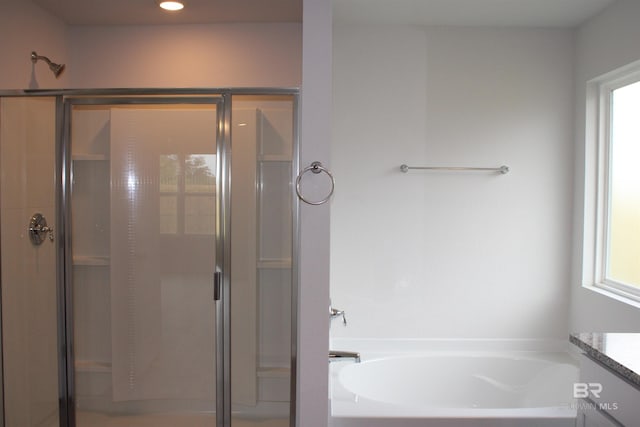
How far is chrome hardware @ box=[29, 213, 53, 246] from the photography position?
2516 mm

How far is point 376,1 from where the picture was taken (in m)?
2.56

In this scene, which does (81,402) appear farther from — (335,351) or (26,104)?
(26,104)

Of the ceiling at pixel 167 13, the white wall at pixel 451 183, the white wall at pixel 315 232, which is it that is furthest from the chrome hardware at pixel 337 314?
the ceiling at pixel 167 13

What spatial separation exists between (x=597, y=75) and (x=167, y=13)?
2.37m

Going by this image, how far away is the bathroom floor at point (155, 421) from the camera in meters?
2.43

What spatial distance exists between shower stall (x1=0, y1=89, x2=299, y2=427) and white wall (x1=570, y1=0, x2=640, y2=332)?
1623 mm

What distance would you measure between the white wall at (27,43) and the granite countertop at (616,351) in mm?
2794

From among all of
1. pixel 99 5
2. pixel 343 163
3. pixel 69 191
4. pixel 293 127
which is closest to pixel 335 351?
pixel 343 163

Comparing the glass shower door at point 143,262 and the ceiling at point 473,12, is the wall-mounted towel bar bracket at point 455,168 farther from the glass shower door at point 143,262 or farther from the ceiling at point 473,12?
the glass shower door at point 143,262

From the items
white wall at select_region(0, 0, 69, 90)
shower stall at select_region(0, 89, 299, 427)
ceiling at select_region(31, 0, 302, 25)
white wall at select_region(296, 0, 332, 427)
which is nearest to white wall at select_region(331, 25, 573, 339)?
ceiling at select_region(31, 0, 302, 25)

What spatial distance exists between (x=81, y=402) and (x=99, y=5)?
82.0 inches

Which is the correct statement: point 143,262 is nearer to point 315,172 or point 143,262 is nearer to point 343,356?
point 315,172

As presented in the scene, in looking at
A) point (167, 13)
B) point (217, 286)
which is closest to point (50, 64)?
point (167, 13)

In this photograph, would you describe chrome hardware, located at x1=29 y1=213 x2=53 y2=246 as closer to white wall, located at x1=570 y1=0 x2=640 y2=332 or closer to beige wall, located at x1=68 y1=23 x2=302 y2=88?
beige wall, located at x1=68 y1=23 x2=302 y2=88
